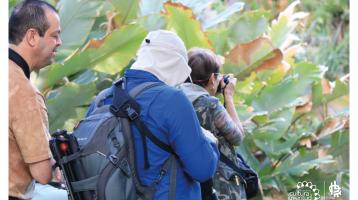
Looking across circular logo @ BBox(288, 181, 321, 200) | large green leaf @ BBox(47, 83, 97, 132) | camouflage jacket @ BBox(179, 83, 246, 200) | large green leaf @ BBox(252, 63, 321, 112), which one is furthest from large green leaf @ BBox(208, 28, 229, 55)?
camouflage jacket @ BBox(179, 83, 246, 200)

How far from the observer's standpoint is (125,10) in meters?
4.96

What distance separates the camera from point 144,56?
274 cm

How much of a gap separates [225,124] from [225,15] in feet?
7.95

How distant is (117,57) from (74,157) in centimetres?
195

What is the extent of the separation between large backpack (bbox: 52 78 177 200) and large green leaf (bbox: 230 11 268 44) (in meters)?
3.13

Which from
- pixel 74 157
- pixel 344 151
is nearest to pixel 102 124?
pixel 74 157

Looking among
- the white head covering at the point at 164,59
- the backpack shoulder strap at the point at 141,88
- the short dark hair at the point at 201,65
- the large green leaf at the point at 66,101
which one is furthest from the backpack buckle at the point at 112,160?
the large green leaf at the point at 66,101

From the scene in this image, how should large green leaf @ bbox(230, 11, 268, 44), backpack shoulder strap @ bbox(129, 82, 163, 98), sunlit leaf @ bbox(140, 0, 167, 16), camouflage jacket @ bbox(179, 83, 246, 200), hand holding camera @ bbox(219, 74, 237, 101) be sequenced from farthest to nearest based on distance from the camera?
large green leaf @ bbox(230, 11, 268, 44) < sunlit leaf @ bbox(140, 0, 167, 16) < hand holding camera @ bbox(219, 74, 237, 101) < camouflage jacket @ bbox(179, 83, 246, 200) < backpack shoulder strap @ bbox(129, 82, 163, 98)

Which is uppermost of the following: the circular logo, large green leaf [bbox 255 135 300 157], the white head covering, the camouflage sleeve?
the white head covering

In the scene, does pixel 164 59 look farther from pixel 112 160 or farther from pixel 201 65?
pixel 201 65

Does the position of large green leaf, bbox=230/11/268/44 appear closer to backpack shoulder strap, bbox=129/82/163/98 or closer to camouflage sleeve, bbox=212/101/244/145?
camouflage sleeve, bbox=212/101/244/145

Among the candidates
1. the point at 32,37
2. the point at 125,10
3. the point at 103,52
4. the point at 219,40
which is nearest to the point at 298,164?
the point at 219,40

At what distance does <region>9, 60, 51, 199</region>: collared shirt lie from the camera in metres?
2.40

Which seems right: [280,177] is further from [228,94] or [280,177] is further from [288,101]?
[228,94]
